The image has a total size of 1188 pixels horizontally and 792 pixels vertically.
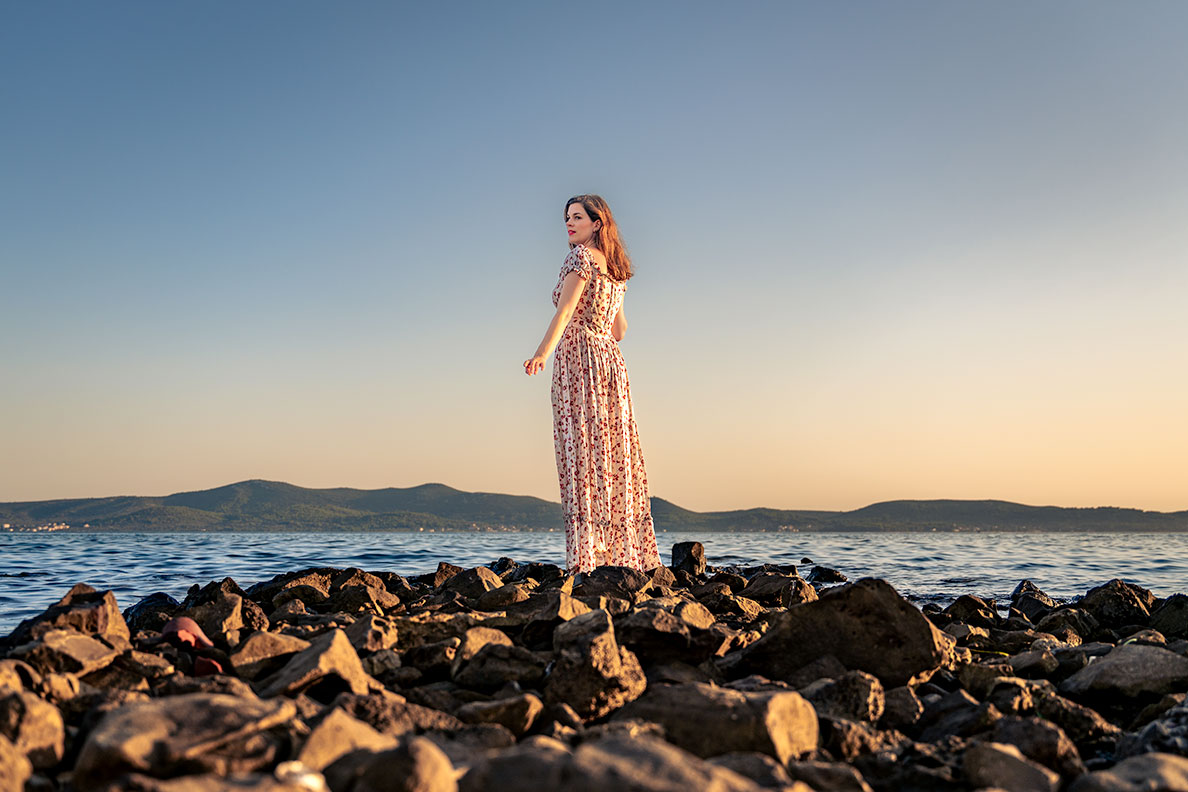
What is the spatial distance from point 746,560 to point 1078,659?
1364 centimetres

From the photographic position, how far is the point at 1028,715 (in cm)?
369

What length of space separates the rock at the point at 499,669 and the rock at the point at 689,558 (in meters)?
6.83

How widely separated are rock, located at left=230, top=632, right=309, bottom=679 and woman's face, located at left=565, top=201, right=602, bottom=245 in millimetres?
5475

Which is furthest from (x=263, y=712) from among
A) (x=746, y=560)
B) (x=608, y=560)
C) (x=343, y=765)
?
(x=746, y=560)

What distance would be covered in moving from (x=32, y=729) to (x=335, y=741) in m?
0.99

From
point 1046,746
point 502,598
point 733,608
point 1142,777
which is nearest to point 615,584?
point 733,608

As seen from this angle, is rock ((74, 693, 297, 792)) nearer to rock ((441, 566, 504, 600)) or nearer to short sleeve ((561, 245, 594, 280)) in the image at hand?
rock ((441, 566, 504, 600))

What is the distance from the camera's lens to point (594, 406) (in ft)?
29.6

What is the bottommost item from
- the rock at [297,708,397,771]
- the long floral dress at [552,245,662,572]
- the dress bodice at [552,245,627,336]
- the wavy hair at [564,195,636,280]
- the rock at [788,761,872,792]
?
the rock at [788,761,872,792]

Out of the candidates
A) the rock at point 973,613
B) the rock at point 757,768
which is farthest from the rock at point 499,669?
the rock at point 973,613

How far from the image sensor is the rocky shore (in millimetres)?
2416

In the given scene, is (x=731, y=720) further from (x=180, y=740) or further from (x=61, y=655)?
(x=61, y=655)

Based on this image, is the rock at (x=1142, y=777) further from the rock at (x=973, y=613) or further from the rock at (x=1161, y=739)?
the rock at (x=973, y=613)

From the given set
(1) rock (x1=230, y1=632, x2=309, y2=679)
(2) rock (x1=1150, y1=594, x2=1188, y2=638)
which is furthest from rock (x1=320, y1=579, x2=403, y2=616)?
(2) rock (x1=1150, y1=594, x2=1188, y2=638)
